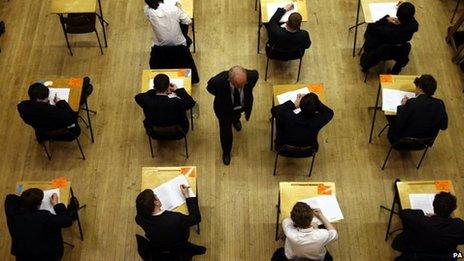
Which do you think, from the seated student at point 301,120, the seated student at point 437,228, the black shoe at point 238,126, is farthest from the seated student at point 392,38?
the seated student at point 437,228

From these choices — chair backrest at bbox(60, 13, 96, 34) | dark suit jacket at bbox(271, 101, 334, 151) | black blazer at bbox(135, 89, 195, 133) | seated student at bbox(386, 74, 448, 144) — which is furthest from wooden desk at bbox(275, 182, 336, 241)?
chair backrest at bbox(60, 13, 96, 34)

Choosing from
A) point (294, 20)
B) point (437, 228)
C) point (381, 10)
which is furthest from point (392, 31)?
point (437, 228)

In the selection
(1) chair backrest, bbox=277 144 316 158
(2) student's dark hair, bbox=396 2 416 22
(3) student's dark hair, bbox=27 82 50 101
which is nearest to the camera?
(3) student's dark hair, bbox=27 82 50 101

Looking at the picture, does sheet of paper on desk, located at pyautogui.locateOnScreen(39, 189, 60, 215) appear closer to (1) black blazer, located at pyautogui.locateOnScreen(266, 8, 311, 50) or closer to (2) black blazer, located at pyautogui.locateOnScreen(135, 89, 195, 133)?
(2) black blazer, located at pyautogui.locateOnScreen(135, 89, 195, 133)

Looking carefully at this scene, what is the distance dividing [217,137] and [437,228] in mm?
2867

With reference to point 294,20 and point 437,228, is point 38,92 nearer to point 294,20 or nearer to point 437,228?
point 294,20

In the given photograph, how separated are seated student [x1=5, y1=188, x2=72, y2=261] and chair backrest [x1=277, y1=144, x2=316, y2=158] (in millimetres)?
2300

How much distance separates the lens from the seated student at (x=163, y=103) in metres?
5.71

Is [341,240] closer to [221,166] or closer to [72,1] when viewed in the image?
[221,166]

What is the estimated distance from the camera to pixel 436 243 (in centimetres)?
484

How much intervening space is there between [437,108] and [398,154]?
3.43ft

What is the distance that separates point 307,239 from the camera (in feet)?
15.4

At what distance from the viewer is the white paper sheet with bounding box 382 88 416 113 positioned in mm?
5883

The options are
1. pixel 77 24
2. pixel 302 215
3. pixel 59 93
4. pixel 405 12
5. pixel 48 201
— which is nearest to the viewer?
pixel 302 215
